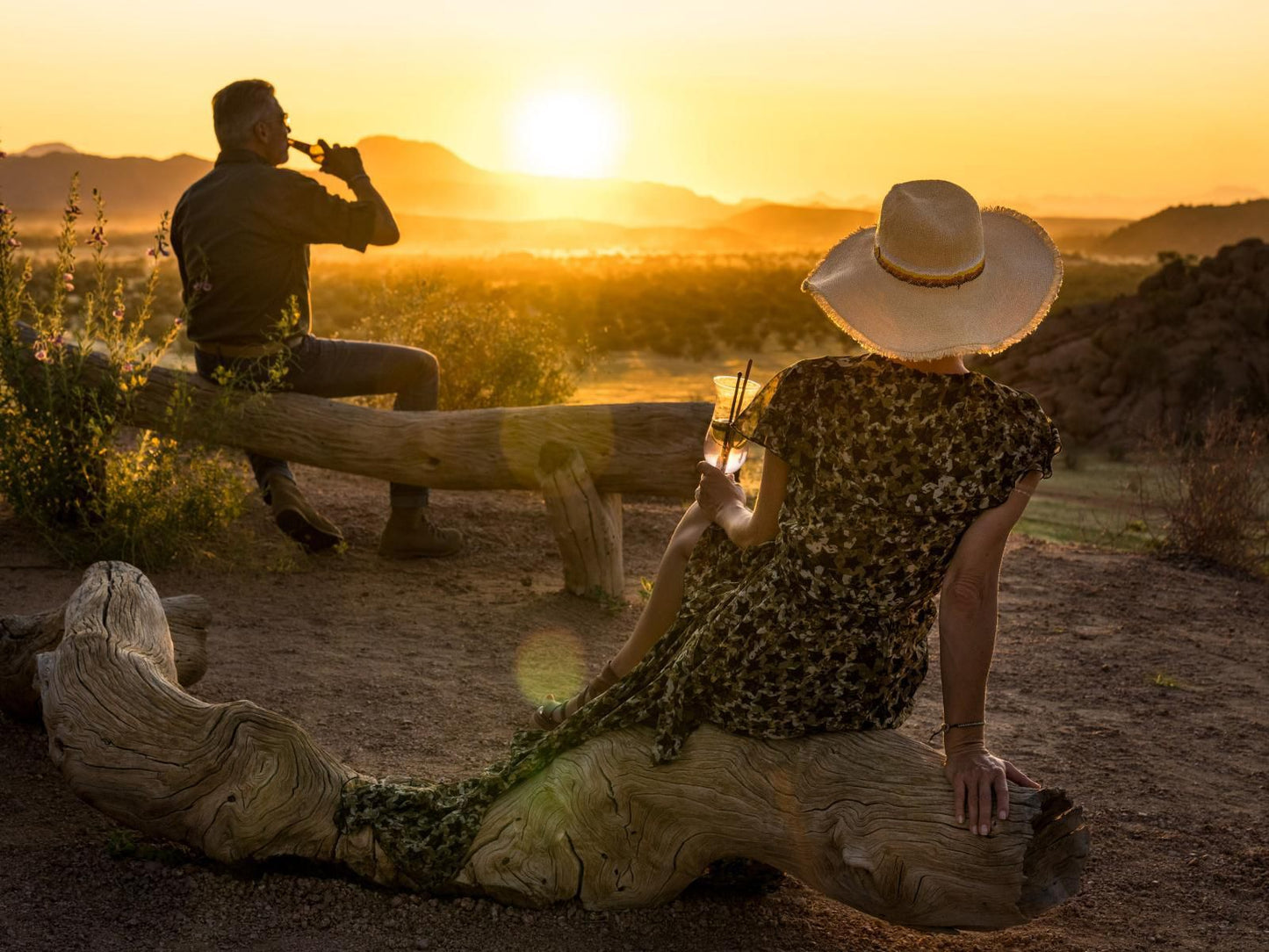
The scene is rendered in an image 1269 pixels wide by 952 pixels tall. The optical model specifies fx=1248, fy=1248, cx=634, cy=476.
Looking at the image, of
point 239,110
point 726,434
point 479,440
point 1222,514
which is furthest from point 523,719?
point 1222,514

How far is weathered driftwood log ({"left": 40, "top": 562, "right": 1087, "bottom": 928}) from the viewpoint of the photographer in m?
2.78

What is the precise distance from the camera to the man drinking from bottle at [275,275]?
620 cm

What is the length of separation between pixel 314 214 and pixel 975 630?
14.9ft

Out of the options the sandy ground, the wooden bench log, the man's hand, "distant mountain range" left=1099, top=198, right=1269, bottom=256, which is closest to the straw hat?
the sandy ground

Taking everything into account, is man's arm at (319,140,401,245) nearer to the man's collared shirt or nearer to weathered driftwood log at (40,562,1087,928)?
the man's collared shirt

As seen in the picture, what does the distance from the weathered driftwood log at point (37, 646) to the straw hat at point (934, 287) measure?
2.73 meters

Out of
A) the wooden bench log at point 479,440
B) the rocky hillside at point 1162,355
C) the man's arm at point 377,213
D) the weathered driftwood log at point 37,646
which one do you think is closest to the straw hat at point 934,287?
the weathered driftwood log at point 37,646

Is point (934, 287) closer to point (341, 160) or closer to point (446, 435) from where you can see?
point (446, 435)

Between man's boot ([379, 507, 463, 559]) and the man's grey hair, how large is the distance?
6.76 ft

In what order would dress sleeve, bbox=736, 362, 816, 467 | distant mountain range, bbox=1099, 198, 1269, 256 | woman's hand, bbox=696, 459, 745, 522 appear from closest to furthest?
dress sleeve, bbox=736, 362, 816, 467 → woman's hand, bbox=696, 459, 745, 522 → distant mountain range, bbox=1099, 198, 1269, 256

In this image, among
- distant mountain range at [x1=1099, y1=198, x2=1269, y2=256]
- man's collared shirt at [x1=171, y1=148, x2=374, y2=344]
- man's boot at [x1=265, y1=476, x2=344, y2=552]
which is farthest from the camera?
distant mountain range at [x1=1099, y1=198, x2=1269, y2=256]

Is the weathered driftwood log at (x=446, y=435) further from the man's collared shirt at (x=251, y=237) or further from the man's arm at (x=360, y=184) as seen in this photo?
the man's arm at (x=360, y=184)

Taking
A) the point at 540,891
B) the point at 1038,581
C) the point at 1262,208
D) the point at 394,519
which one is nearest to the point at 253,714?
the point at 540,891

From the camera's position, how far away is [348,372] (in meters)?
6.56
